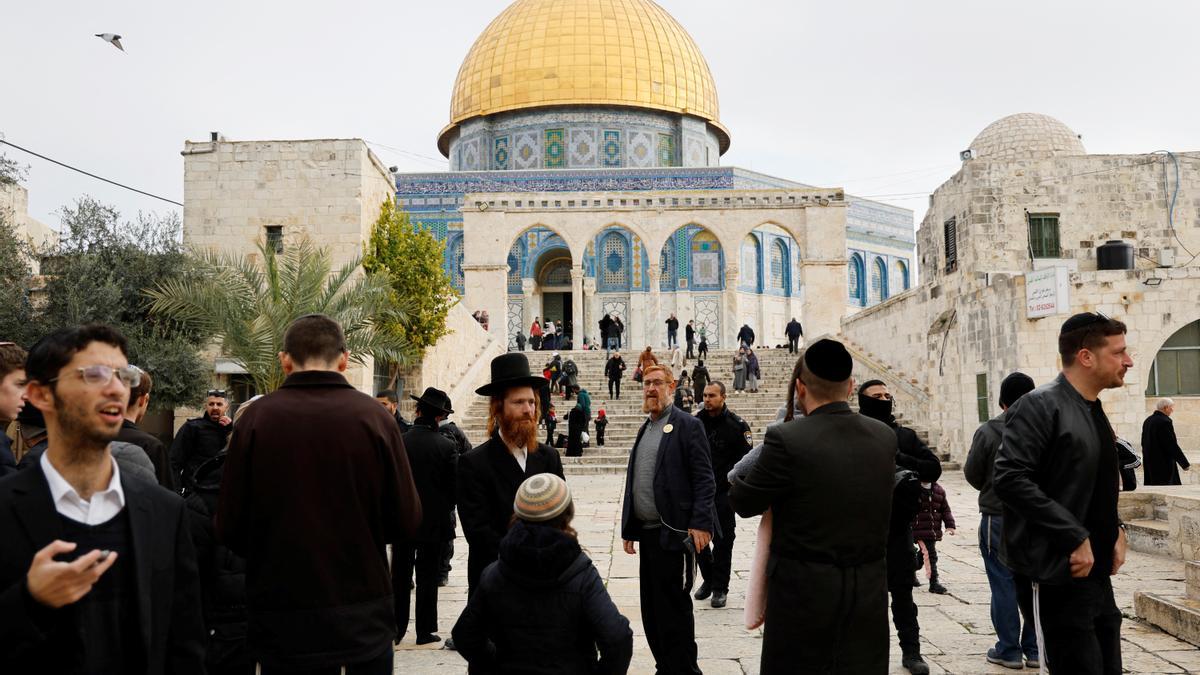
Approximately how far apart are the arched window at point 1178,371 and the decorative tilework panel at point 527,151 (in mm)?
24644

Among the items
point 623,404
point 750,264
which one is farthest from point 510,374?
point 750,264

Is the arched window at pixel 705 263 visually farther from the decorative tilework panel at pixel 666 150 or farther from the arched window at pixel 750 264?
the decorative tilework panel at pixel 666 150

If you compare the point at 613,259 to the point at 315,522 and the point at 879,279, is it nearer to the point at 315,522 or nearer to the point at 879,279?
the point at 879,279

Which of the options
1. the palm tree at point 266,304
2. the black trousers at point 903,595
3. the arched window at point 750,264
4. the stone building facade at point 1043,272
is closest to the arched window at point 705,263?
the arched window at point 750,264

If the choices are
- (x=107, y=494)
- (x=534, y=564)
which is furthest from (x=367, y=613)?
(x=107, y=494)

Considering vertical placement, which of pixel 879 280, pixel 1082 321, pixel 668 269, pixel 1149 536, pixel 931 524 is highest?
pixel 879 280

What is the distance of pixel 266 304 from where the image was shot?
1239 centimetres

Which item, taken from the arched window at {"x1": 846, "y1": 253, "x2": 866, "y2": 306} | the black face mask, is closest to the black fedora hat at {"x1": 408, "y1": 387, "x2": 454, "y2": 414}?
the black face mask

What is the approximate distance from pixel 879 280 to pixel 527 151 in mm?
15559

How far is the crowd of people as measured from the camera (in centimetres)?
193

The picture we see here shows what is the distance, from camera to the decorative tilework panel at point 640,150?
35.1 meters

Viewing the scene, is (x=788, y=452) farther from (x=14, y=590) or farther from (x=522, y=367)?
(x=14, y=590)

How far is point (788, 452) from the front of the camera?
9.21 ft

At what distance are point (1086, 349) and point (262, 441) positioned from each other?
257cm
